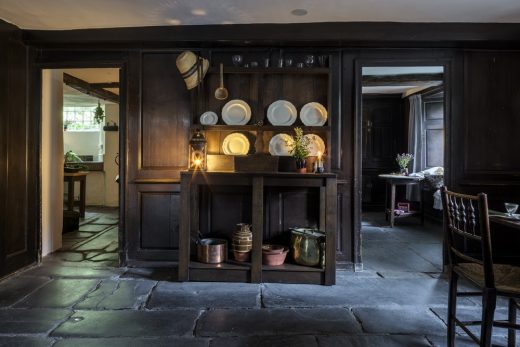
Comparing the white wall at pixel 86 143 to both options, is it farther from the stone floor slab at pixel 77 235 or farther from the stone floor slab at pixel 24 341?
the stone floor slab at pixel 24 341

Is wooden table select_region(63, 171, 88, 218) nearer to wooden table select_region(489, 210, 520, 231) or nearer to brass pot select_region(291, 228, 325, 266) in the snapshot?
brass pot select_region(291, 228, 325, 266)

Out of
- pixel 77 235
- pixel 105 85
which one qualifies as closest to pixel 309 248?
pixel 77 235

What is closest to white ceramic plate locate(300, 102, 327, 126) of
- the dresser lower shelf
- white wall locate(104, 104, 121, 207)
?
the dresser lower shelf

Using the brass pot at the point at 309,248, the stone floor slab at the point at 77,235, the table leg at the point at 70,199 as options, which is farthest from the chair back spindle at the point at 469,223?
the table leg at the point at 70,199

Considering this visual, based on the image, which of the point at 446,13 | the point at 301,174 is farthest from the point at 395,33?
the point at 301,174

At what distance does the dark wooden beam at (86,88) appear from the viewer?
19.2 feet

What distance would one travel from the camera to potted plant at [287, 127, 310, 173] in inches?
143

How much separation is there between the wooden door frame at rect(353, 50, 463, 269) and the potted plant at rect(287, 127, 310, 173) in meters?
0.59

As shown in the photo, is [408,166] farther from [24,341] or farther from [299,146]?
[24,341]

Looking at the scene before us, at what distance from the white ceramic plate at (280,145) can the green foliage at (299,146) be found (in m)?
0.10

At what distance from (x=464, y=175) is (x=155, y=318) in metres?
3.30

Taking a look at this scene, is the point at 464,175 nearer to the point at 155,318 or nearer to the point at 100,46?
the point at 155,318

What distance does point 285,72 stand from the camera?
3824 mm

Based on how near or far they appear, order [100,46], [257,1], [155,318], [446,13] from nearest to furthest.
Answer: [155,318] → [257,1] → [446,13] → [100,46]
